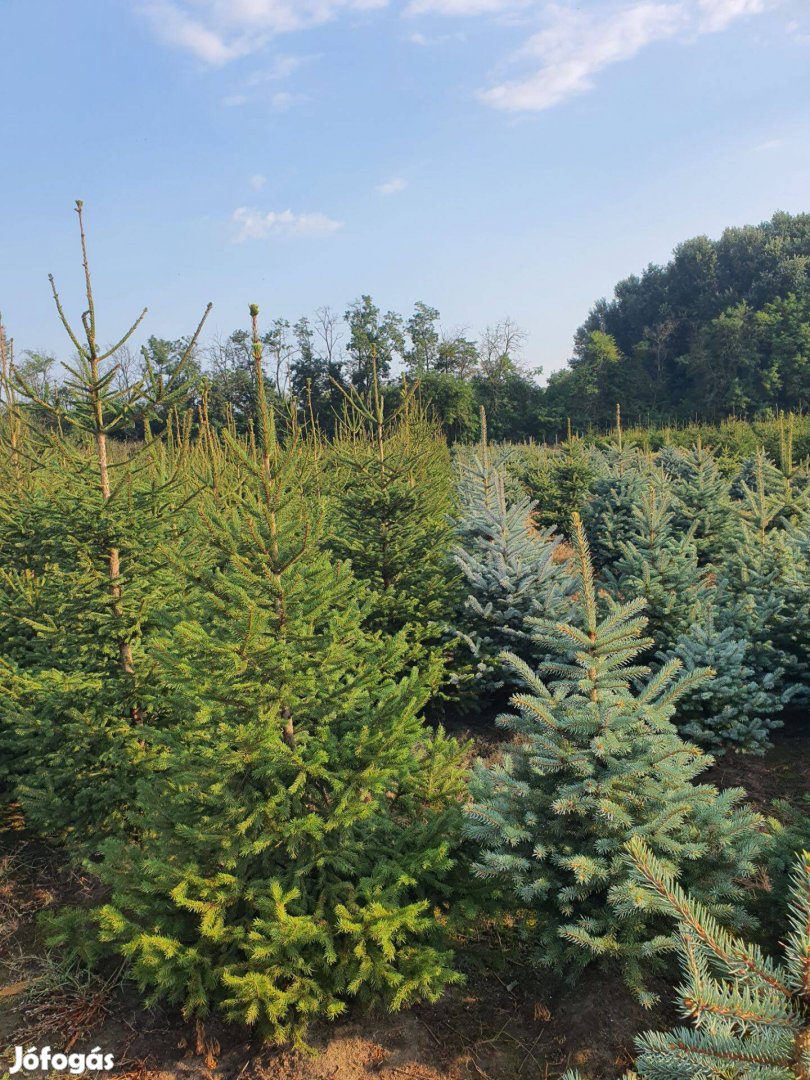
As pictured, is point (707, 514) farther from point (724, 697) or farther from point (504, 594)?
point (724, 697)

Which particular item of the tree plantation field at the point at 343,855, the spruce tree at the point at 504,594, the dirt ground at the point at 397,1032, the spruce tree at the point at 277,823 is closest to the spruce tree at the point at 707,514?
the spruce tree at the point at 504,594

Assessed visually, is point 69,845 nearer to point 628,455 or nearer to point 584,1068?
point 584,1068

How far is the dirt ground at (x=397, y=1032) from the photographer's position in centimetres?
283

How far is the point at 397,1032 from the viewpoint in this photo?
3016 mm

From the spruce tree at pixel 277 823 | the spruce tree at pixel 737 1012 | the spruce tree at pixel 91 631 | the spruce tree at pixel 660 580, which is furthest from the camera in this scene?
the spruce tree at pixel 660 580

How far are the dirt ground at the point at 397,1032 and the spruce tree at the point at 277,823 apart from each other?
0.47 ft

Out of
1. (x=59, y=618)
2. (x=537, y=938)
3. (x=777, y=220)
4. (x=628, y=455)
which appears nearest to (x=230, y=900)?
(x=537, y=938)

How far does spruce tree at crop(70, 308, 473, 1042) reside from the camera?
2793 mm

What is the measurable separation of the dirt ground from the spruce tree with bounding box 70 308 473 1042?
0.14 meters

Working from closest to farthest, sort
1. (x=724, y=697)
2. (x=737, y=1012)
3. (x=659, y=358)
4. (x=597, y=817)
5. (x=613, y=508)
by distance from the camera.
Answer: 1. (x=737, y=1012)
2. (x=597, y=817)
3. (x=724, y=697)
4. (x=613, y=508)
5. (x=659, y=358)

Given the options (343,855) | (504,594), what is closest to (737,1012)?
(343,855)

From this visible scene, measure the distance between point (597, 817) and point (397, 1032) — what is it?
1.37m

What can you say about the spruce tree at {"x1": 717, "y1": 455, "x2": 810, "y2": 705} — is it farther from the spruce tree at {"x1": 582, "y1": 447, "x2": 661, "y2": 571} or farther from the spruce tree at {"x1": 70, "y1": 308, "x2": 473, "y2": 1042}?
the spruce tree at {"x1": 70, "y1": 308, "x2": 473, "y2": 1042}

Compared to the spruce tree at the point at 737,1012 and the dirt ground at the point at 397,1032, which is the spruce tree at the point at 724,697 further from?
the spruce tree at the point at 737,1012
